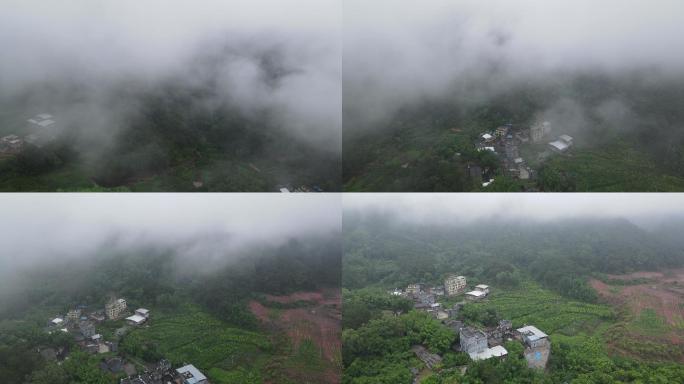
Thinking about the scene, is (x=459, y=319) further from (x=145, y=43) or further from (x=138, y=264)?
(x=145, y=43)

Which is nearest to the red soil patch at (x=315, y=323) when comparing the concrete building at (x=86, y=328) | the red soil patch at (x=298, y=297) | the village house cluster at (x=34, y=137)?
the red soil patch at (x=298, y=297)

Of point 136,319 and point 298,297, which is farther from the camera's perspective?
point 298,297

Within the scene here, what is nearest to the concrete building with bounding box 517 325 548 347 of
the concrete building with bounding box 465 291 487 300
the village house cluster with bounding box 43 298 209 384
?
the concrete building with bounding box 465 291 487 300

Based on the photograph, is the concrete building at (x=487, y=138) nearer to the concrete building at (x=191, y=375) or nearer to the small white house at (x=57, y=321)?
the concrete building at (x=191, y=375)

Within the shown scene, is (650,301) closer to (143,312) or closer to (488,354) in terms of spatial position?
(488,354)

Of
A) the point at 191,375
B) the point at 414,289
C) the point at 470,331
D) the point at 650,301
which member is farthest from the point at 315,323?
the point at 650,301

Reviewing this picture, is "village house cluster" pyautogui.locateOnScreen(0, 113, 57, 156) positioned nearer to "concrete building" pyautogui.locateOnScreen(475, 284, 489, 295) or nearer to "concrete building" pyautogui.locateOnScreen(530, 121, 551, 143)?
"concrete building" pyautogui.locateOnScreen(475, 284, 489, 295)

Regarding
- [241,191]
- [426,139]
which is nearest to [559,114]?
[426,139]
